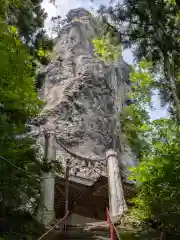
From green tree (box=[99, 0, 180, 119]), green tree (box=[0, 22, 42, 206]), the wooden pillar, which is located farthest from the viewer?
the wooden pillar

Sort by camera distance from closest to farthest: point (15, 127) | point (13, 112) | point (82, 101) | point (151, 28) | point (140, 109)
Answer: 1. point (13, 112)
2. point (15, 127)
3. point (151, 28)
4. point (140, 109)
5. point (82, 101)

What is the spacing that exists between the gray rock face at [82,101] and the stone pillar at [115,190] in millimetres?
7968

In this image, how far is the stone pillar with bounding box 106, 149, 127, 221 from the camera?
9439 millimetres

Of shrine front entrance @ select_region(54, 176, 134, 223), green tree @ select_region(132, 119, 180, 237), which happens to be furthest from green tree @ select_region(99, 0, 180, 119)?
shrine front entrance @ select_region(54, 176, 134, 223)

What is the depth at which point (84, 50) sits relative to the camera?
101 ft

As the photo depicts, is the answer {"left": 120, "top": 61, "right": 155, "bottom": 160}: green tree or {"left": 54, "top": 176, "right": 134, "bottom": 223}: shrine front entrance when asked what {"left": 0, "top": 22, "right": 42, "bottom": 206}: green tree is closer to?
{"left": 120, "top": 61, "right": 155, "bottom": 160}: green tree

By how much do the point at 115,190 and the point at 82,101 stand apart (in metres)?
15.3

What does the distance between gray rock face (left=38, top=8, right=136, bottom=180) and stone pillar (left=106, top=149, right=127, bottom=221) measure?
797 centimetres

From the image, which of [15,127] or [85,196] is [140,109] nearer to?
[85,196]

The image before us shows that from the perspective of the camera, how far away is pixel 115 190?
10.1 metres

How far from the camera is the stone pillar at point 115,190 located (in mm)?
9439

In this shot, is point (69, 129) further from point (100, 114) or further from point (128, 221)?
point (128, 221)

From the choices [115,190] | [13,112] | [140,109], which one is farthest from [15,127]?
[140,109]

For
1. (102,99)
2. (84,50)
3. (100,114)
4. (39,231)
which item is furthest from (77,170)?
(84,50)
